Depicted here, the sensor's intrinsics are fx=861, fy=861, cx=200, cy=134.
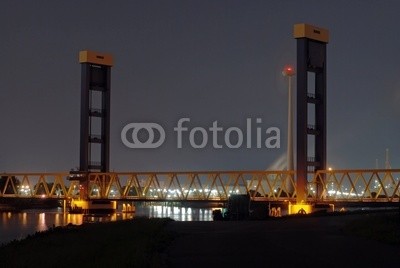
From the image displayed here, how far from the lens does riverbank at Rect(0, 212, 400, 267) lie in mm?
25531

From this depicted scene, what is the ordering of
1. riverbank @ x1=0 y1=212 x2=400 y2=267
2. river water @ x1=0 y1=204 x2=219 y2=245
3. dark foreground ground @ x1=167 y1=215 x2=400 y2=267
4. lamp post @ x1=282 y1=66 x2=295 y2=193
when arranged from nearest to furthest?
dark foreground ground @ x1=167 y1=215 x2=400 y2=267, riverbank @ x1=0 y1=212 x2=400 y2=267, river water @ x1=0 y1=204 x2=219 y2=245, lamp post @ x1=282 y1=66 x2=295 y2=193

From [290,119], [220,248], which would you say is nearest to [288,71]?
[290,119]

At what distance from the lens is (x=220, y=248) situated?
2964 cm

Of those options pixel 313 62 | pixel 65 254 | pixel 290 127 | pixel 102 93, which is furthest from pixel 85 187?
pixel 65 254

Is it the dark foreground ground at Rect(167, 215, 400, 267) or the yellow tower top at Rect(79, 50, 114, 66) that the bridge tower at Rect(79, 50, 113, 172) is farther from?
the dark foreground ground at Rect(167, 215, 400, 267)

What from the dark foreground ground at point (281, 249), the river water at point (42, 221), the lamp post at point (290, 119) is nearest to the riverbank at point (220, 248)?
the dark foreground ground at point (281, 249)

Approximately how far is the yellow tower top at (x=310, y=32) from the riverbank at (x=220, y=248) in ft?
172

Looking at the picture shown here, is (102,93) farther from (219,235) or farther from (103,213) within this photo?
(219,235)

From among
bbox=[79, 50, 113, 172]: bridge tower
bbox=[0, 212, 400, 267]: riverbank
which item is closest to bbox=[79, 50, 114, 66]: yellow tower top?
bbox=[79, 50, 113, 172]: bridge tower

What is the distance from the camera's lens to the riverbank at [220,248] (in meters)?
25.5

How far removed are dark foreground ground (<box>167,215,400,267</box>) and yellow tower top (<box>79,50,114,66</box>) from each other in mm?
84313

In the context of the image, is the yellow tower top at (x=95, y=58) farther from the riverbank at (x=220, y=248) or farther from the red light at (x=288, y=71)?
the riverbank at (x=220, y=248)

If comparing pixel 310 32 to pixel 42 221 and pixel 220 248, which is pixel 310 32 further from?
pixel 220 248

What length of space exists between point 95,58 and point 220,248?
93.5m
